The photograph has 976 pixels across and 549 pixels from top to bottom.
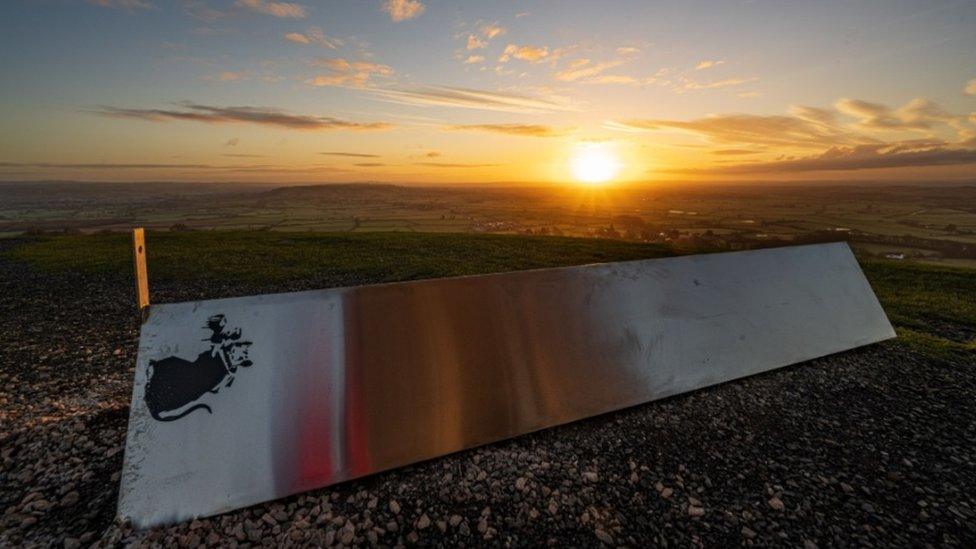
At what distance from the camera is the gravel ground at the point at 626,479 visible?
14.3ft

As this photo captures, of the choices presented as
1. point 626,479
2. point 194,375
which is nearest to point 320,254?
point 194,375

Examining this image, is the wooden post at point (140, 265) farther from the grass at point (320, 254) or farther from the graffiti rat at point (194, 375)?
the grass at point (320, 254)

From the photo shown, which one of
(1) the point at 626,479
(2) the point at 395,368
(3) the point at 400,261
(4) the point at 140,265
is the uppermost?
(4) the point at 140,265

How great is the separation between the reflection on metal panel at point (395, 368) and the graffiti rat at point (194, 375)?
1 centimetres

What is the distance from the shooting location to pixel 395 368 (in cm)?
556

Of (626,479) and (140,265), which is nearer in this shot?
(626,479)

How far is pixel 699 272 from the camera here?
833 centimetres

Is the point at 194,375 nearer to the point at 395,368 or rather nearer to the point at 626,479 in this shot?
the point at 395,368

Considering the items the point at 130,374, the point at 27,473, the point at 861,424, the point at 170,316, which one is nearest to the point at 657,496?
the point at 861,424

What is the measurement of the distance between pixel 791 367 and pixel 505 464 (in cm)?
623

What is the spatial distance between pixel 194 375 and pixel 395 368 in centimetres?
228

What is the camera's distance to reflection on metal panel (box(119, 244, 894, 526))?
468cm

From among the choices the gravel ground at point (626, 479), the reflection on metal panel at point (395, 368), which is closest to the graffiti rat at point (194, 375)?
the reflection on metal panel at point (395, 368)

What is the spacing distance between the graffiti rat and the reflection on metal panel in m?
0.01
